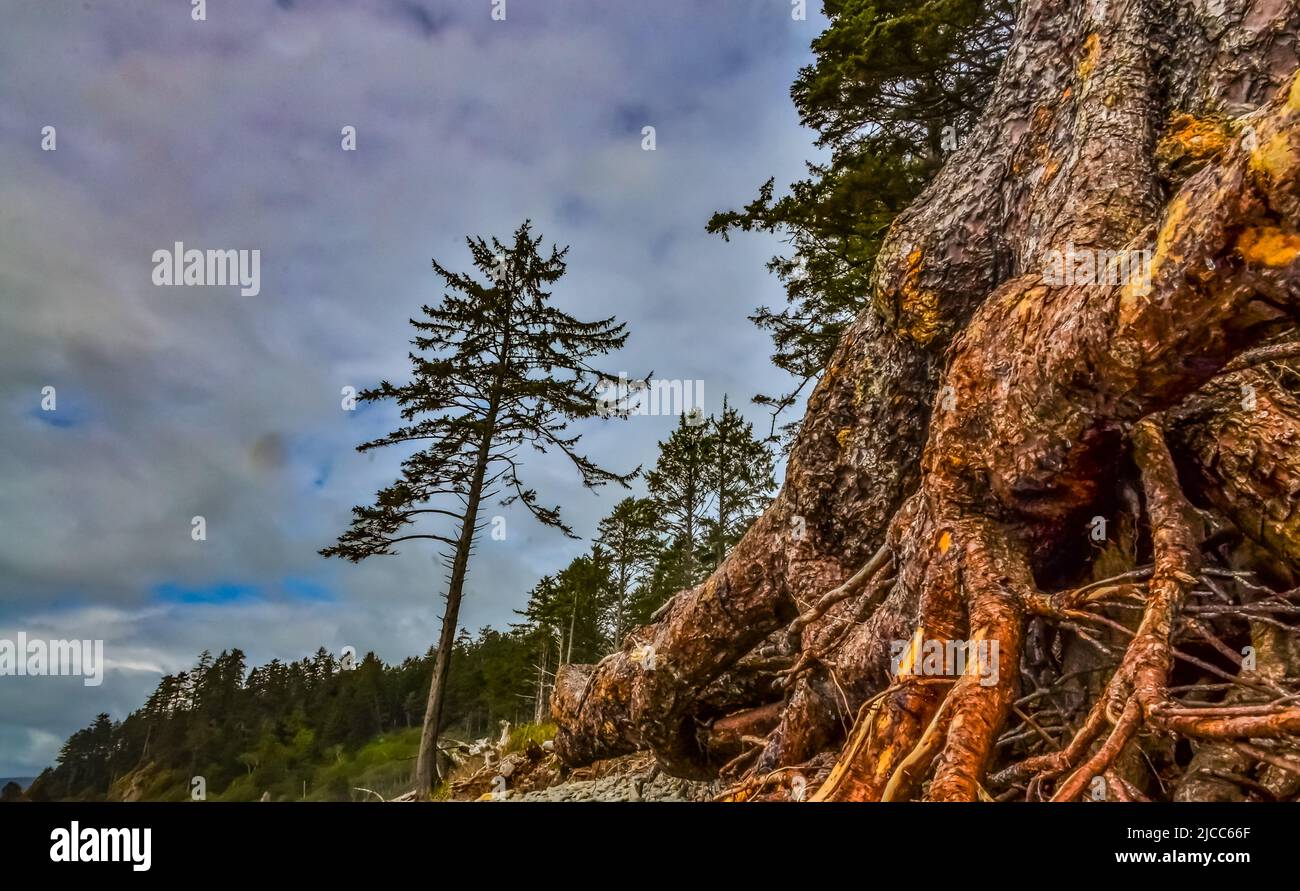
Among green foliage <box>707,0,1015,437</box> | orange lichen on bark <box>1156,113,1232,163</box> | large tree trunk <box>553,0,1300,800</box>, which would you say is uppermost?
green foliage <box>707,0,1015,437</box>

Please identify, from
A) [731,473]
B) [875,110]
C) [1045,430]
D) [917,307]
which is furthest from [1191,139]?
[731,473]

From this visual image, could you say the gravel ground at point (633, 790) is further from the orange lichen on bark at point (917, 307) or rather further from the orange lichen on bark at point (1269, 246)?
the orange lichen on bark at point (1269, 246)

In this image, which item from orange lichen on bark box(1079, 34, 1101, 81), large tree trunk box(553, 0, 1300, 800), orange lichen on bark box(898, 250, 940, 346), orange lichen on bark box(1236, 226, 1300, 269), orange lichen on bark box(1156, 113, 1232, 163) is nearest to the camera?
orange lichen on bark box(1236, 226, 1300, 269)

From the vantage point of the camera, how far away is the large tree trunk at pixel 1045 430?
1.87 m

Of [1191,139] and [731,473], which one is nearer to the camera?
[1191,139]

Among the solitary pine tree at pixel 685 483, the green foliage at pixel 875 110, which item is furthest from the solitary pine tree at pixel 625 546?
the green foliage at pixel 875 110

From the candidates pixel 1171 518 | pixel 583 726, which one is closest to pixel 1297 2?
pixel 1171 518

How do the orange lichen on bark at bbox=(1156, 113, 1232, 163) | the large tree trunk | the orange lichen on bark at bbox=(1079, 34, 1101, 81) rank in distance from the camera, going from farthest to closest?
the orange lichen on bark at bbox=(1079, 34, 1101, 81)
the orange lichen on bark at bbox=(1156, 113, 1232, 163)
the large tree trunk

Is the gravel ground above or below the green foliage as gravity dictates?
below

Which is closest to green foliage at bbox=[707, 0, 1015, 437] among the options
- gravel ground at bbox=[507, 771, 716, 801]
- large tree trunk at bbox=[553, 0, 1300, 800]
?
large tree trunk at bbox=[553, 0, 1300, 800]

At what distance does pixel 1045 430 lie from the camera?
261 centimetres

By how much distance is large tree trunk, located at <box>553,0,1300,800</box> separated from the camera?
187 centimetres

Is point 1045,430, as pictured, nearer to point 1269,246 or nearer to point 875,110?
point 1269,246

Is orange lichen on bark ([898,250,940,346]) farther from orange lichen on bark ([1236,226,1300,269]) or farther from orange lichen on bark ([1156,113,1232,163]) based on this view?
orange lichen on bark ([1236,226,1300,269])
